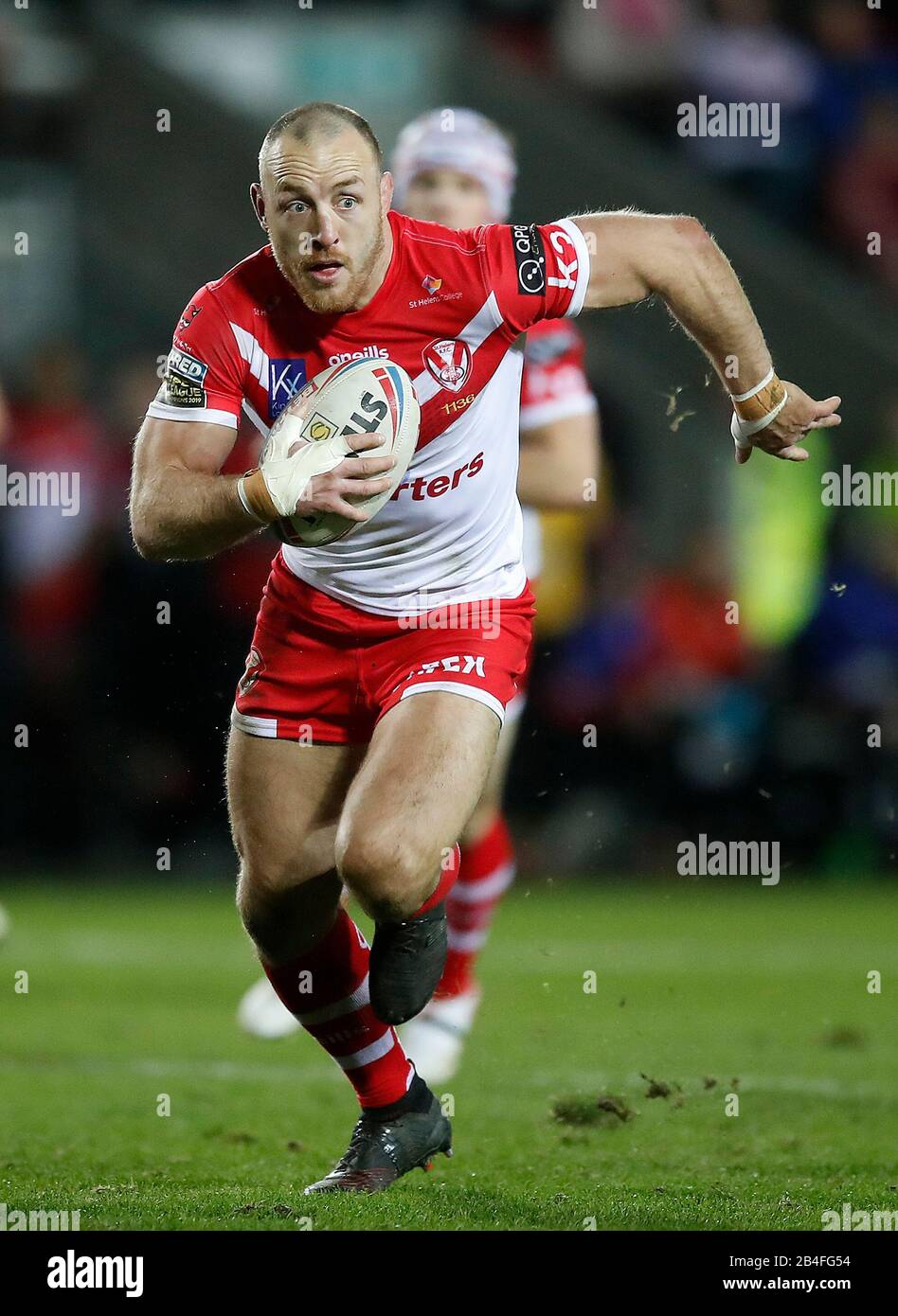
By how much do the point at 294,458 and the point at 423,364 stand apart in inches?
23.0

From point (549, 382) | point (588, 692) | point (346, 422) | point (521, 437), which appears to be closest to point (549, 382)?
point (549, 382)

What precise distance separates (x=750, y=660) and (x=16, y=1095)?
625cm

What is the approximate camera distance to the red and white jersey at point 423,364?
4.91 m

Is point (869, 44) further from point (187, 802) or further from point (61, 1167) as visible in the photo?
point (61, 1167)

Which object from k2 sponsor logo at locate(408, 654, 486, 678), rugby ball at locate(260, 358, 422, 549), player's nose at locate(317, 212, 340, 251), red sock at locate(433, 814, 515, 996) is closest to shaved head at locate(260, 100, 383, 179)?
player's nose at locate(317, 212, 340, 251)

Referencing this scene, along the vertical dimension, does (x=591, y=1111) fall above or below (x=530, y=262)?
below

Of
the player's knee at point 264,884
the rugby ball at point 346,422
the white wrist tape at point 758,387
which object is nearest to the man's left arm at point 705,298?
the white wrist tape at point 758,387

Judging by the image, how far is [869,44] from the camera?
47.9 ft

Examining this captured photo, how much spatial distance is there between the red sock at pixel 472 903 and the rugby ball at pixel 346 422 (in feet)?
8.74

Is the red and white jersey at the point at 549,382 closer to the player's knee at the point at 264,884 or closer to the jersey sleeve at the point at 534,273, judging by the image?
the jersey sleeve at the point at 534,273

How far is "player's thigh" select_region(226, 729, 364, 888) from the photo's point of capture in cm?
520

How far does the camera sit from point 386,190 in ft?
16.5

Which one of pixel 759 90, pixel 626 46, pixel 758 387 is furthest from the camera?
pixel 626 46

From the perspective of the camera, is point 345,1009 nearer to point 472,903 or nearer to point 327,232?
point 472,903
